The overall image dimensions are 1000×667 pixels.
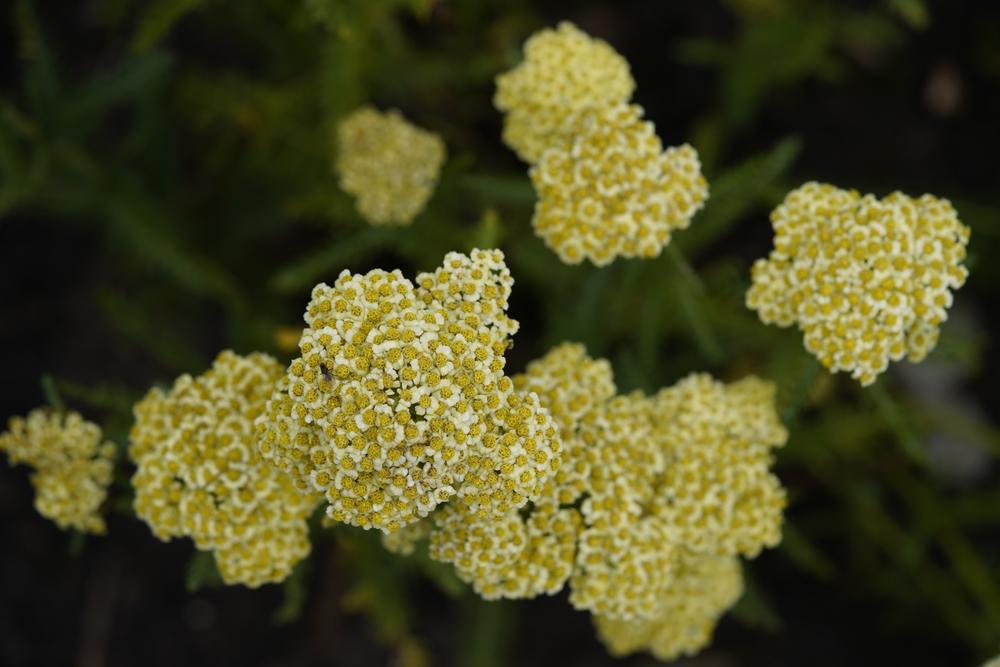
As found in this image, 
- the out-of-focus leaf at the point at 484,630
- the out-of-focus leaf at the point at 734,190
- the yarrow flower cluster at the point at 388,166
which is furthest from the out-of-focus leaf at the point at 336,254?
the out-of-focus leaf at the point at 484,630

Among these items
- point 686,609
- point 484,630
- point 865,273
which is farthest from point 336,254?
point 484,630

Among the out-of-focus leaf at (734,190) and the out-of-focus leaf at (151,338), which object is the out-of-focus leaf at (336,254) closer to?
the out-of-focus leaf at (151,338)

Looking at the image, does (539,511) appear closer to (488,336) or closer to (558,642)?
(488,336)

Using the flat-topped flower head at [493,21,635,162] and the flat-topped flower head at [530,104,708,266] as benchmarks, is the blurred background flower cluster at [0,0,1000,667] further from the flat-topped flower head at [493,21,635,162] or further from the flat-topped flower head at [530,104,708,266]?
the flat-topped flower head at [530,104,708,266]

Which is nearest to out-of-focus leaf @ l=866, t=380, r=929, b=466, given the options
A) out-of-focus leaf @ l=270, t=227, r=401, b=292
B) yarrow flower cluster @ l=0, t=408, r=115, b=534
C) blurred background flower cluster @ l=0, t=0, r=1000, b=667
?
blurred background flower cluster @ l=0, t=0, r=1000, b=667

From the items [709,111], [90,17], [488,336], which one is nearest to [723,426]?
[488,336]
